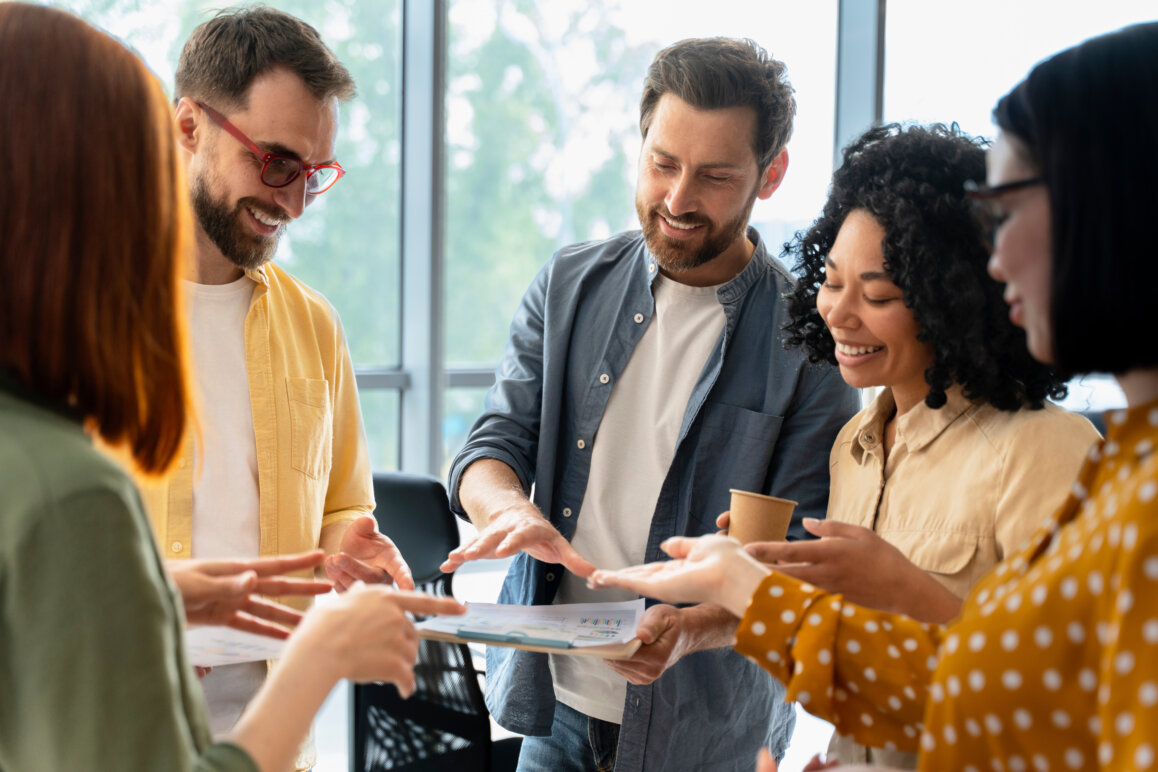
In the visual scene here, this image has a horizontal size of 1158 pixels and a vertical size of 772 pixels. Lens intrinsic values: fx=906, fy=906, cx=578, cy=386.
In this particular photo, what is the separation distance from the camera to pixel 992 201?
942 mm

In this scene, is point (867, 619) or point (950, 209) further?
point (950, 209)

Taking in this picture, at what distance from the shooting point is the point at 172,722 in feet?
2.67

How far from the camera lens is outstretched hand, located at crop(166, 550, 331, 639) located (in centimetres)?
118

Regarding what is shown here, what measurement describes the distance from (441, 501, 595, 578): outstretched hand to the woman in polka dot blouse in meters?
0.79

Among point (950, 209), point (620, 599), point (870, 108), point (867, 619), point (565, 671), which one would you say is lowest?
point (565, 671)

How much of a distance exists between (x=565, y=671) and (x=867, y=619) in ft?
3.18

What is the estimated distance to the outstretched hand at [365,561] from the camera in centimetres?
169

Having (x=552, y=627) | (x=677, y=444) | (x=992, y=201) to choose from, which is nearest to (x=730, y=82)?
(x=677, y=444)

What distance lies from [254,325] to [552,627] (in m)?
0.88

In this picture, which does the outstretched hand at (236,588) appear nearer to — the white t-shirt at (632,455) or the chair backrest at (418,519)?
the white t-shirt at (632,455)

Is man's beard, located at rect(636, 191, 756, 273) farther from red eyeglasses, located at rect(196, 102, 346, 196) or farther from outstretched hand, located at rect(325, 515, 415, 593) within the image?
outstretched hand, located at rect(325, 515, 415, 593)

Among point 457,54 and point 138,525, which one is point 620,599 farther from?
point 457,54

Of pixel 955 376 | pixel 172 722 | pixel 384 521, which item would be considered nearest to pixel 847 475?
pixel 955 376

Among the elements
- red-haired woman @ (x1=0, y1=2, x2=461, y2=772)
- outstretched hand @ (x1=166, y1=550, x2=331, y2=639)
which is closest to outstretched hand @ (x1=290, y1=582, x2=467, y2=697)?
red-haired woman @ (x1=0, y1=2, x2=461, y2=772)
